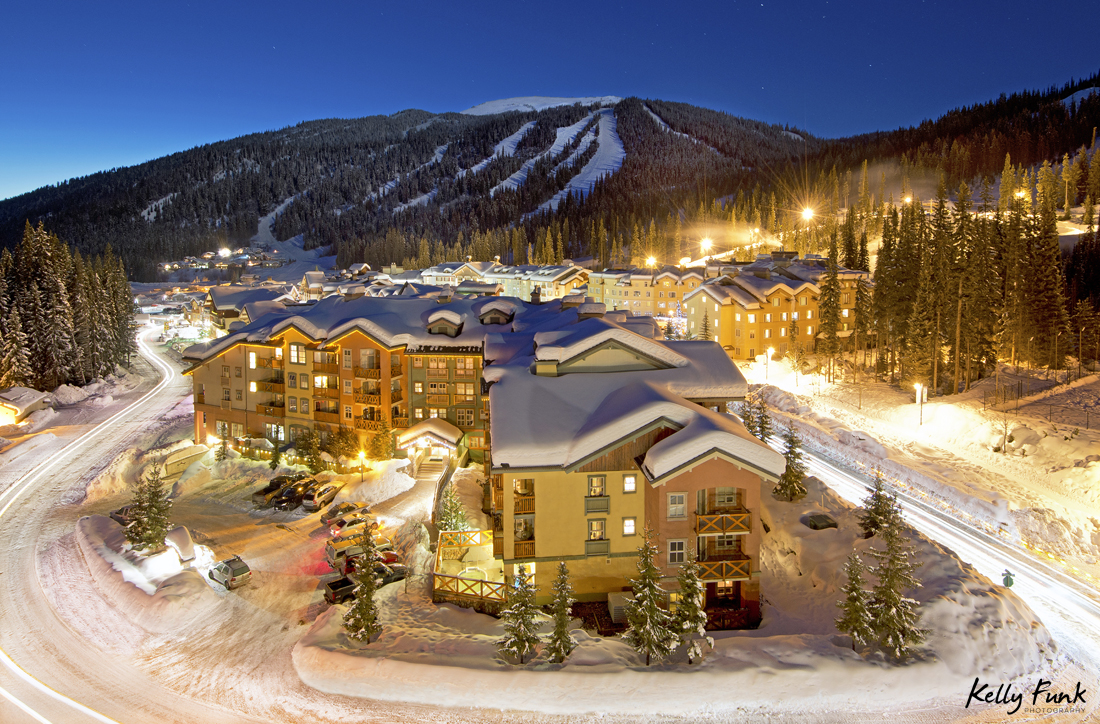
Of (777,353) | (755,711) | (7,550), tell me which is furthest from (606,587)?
(777,353)

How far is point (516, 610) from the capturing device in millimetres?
18875

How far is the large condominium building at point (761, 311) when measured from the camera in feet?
228

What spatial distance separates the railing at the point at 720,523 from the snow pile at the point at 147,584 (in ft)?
58.3

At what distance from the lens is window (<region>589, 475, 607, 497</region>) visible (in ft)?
76.1

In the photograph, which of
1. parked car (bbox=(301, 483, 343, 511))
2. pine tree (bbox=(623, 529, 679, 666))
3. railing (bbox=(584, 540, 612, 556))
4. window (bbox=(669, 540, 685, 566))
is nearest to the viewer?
pine tree (bbox=(623, 529, 679, 666))

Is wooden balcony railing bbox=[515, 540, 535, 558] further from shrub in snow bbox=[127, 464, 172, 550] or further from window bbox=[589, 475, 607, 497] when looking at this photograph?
shrub in snow bbox=[127, 464, 172, 550]

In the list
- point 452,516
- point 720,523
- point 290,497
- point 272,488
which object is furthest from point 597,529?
point 272,488

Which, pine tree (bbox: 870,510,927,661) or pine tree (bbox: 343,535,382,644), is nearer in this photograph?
pine tree (bbox: 870,510,927,661)

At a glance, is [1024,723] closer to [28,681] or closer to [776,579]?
[776,579]

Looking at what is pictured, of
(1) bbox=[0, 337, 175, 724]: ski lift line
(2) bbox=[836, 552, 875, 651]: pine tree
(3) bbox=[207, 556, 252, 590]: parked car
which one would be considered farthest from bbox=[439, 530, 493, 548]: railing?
(2) bbox=[836, 552, 875, 651]: pine tree

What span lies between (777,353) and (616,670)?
57295 millimetres

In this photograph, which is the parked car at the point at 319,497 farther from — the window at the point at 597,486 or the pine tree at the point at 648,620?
the pine tree at the point at 648,620

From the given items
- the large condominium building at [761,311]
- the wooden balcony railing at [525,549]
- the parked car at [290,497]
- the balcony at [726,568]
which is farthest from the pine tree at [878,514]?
the large condominium building at [761,311]

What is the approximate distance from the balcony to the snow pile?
17.8m
